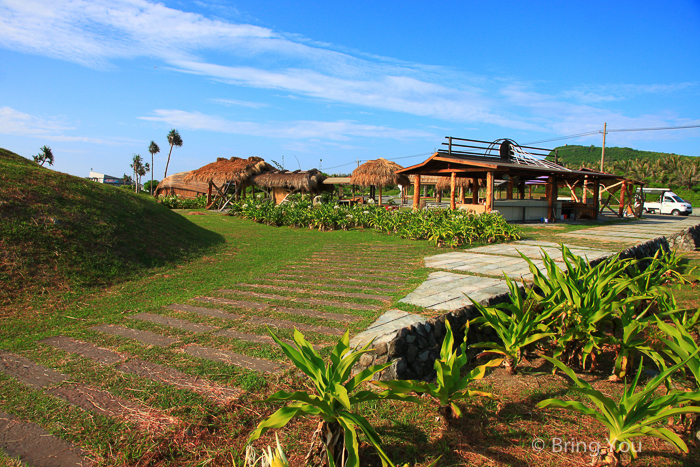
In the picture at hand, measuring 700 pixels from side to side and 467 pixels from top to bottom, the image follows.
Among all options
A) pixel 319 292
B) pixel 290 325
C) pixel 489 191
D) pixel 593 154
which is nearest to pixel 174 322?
pixel 290 325

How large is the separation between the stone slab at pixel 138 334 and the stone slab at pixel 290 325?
0.76 metres

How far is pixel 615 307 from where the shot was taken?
2.96 m

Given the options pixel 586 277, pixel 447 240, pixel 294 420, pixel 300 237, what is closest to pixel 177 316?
pixel 294 420

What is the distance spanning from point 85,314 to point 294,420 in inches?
117

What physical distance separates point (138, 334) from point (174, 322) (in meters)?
0.37

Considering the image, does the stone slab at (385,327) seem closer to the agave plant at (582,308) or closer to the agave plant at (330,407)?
the agave plant at (330,407)

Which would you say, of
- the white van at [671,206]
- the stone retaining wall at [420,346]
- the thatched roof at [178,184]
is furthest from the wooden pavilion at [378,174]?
the stone retaining wall at [420,346]

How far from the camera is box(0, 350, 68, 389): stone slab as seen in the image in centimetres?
265

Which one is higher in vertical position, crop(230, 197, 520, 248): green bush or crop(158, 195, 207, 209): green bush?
crop(158, 195, 207, 209): green bush

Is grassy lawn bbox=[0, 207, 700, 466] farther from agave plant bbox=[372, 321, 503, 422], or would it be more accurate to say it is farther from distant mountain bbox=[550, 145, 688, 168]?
distant mountain bbox=[550, 145, 688, 168]

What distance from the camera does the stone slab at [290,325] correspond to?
3520 millimetres

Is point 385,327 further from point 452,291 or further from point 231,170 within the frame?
point 231,170

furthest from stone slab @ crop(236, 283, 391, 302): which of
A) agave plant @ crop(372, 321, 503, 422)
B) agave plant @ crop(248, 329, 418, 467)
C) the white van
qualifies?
the white van

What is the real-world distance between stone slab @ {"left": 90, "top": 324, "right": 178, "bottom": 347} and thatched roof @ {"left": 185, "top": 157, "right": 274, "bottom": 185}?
59.8 feet
